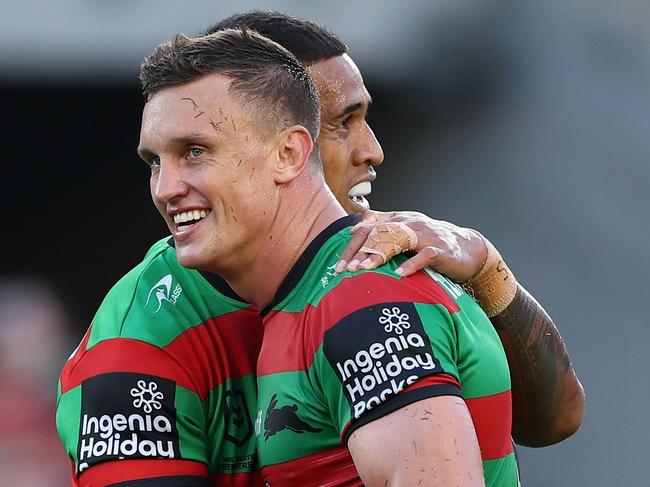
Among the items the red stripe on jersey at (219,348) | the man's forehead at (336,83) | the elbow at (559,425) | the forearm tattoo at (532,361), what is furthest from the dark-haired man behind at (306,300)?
the elbow at (559,425)

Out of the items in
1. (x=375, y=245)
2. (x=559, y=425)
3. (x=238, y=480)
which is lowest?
(x=559, y=425)

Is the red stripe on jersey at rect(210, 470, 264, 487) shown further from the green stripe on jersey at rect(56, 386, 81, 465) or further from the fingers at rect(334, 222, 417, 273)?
the fingers at rect(334, 222, 417, 273)

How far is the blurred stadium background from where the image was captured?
26.0ft

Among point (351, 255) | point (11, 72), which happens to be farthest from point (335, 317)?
point (11, 72)

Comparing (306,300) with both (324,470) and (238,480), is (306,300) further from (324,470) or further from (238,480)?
(238,480)

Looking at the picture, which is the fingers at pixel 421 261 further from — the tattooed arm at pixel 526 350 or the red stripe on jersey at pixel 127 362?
the red stripe on jersey at pixel 127 362

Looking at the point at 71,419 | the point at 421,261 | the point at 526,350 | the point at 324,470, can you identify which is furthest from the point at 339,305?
the point at 526,350

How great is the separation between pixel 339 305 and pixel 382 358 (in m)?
0.18

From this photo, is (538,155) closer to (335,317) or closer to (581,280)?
(581,280)

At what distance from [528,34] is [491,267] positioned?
579 centimetres

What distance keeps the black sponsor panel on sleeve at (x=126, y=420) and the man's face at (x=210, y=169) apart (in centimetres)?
34

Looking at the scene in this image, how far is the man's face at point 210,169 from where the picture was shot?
305 centimetres

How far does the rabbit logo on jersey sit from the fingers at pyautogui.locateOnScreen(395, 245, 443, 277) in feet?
0.53

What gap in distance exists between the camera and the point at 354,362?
267cm
